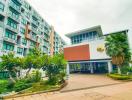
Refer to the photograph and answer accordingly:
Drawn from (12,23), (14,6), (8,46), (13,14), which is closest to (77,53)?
(8,46)

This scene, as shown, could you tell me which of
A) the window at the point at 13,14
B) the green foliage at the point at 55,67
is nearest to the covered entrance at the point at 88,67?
the green foliage at the point at 55,67

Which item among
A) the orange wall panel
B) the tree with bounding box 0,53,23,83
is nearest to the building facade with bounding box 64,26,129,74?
the orange wall panel

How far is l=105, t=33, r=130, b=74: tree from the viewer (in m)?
26.6

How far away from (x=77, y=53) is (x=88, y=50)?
3370 millimetres

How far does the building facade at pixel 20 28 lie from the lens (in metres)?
31.4

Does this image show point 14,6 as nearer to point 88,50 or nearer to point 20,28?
point 20,28

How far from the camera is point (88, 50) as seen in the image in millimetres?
34719

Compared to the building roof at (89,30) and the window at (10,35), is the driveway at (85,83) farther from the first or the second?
the window at (10,35)

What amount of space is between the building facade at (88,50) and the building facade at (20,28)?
13.1 metres

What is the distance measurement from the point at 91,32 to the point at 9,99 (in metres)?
29.5

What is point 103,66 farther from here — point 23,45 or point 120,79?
point 23,45

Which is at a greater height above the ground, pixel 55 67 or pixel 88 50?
pixel 88 50

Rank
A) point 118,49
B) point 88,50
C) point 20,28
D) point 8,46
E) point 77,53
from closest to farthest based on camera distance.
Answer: point 118,49
point 8,46
point 88,50
point 77,53
point 20,28

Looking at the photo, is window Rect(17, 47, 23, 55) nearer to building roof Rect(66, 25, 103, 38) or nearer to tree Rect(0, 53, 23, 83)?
building roof Rect(66, 25, 103, 38)
